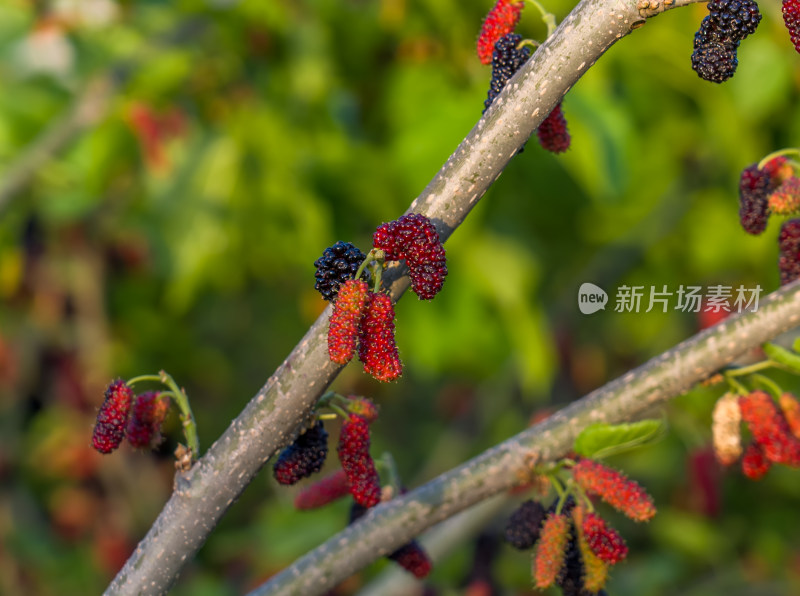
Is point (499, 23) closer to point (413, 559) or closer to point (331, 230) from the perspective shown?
point (413, 559)

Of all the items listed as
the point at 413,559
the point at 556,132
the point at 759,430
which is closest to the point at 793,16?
the point at 556,132

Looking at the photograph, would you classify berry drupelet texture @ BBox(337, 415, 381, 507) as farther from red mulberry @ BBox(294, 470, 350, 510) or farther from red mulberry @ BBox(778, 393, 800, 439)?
red mulberry @ BBox(778, 393, 800, 439)

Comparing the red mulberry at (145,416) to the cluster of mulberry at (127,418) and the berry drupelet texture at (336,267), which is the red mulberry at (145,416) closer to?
the cluster of mulberry at (127,418)

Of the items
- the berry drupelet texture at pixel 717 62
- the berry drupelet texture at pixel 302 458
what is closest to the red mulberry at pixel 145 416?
the berry drupelet texture at pixel 302 458

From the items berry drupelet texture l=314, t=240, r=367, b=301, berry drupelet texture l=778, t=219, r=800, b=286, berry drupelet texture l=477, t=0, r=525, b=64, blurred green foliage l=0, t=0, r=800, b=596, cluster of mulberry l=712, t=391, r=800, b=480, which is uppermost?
blurred green foliage l=0, t=0, r=800, b=596

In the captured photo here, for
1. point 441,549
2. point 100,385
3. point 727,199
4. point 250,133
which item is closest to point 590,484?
point 441,549

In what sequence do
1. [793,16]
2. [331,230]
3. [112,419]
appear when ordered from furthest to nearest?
[331,230] → [112,419] → [793,16]

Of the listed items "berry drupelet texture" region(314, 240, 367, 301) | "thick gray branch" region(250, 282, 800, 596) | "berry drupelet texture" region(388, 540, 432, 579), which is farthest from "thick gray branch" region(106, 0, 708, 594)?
"berry drupelet texture" region(388, 540, 432, 579)
